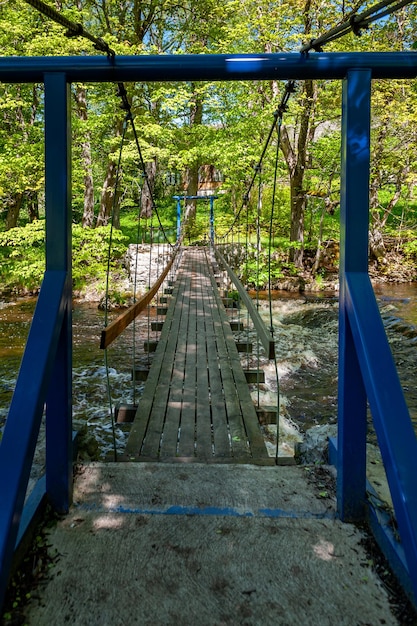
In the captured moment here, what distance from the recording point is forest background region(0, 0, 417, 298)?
8.46 metres

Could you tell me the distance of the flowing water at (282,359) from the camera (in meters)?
4.45

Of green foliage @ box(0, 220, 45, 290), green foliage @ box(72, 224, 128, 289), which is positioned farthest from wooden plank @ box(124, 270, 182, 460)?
green foliage @ box(0, 220, 45, 290)

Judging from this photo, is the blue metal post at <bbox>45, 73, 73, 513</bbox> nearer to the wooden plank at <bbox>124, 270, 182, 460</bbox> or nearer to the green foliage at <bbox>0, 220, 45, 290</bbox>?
the wooden plank at <bbox>124, 270, 182, 460</bbox>

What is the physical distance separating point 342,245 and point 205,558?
0.91 meters

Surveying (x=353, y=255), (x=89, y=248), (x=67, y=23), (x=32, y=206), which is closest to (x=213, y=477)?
(x=353, y=255)

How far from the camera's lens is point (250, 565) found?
116 centimetres

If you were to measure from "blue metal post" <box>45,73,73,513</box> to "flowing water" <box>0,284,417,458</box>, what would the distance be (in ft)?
4.21

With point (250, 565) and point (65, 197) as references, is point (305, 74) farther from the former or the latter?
point (250, 565)

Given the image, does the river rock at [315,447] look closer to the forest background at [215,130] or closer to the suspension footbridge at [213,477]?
the suspension footbridge at [213,477]

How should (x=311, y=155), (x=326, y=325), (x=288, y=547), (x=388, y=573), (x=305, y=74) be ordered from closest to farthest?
(x=388, y=573) → (x=288, y=547) → (x=305, y=74) → (x=326, y=325) → (x=311, y=155)

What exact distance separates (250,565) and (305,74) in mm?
1366

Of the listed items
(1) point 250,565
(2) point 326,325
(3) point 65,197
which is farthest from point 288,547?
(2) point 326,325

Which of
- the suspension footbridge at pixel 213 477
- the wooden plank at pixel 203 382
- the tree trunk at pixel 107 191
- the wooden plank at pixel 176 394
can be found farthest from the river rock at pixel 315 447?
the tree trunk at pixel 107 191

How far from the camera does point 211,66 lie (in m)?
1.35
